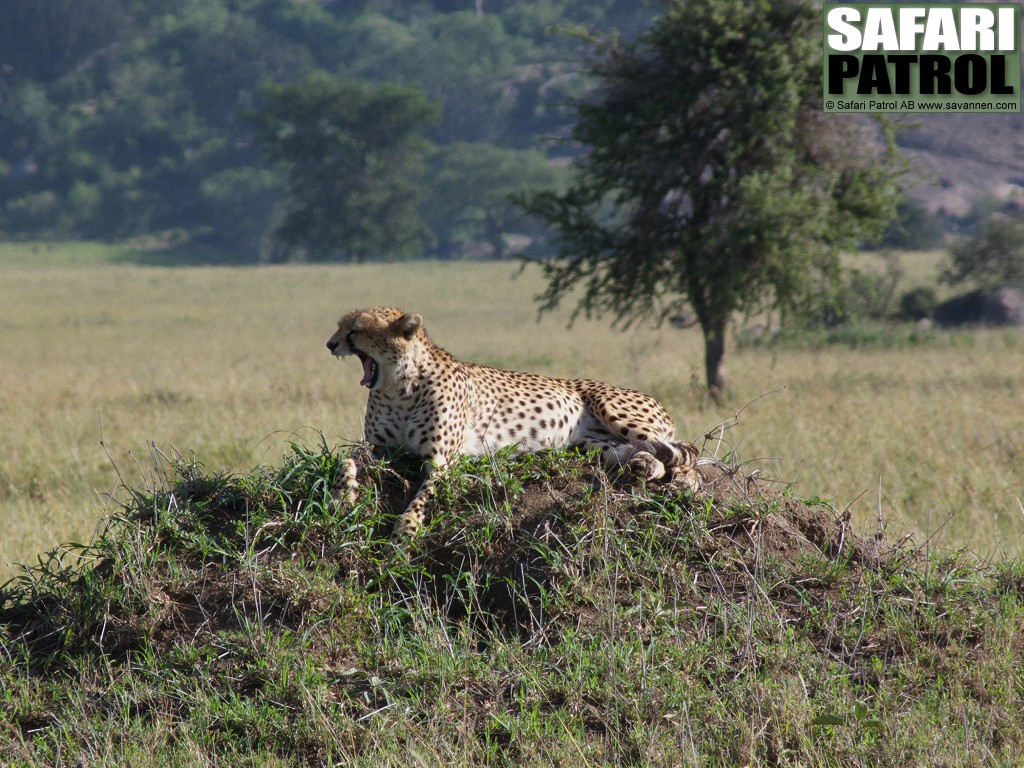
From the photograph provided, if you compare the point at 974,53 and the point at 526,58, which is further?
the point at 526,58

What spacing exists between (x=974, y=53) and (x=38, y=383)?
12813mm

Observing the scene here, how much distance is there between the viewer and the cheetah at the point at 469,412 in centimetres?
511

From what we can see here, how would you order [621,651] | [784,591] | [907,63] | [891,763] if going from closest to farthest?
1. [891,763]
2. [621,651]
3. [784,591]
4. [907,63]

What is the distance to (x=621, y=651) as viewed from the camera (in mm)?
4453

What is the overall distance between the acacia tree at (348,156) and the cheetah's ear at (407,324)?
58.0 m

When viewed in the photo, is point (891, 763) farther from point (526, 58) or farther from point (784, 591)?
point (526, 58)

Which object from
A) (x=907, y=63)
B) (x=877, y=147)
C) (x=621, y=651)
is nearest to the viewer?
(x=621, y=651)

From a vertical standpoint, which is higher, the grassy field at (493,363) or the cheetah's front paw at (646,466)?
the cheetah's front paw at (646,466)

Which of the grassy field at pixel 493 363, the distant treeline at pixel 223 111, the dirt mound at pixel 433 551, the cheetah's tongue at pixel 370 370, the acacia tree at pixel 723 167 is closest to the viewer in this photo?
the dirt mound at pixel 433 551

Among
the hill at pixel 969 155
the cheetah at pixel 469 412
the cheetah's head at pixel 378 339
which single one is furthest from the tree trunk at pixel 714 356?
the hill at pixel 969 155

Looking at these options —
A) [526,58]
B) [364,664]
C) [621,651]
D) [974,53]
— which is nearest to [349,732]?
[364,664]

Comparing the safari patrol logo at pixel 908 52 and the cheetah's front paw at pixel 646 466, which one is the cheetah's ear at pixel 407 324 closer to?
the cheetah's front paw at pixel 646 466

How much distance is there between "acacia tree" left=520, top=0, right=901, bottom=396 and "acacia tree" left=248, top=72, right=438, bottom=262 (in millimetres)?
49445

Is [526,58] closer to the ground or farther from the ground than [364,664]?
farther from the ground
